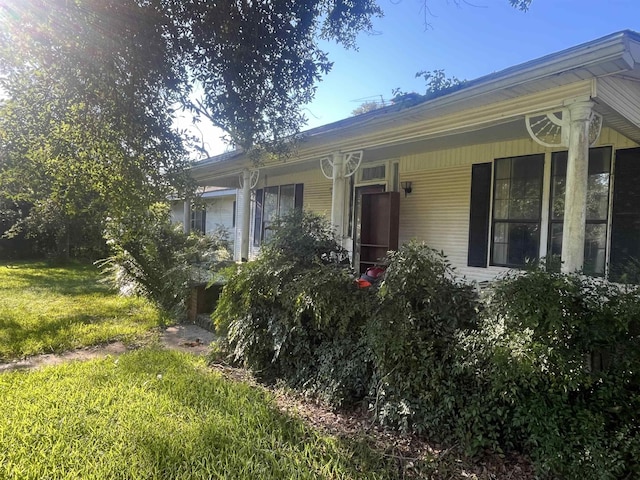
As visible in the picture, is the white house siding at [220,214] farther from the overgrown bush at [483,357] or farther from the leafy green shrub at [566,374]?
the leafy green shrub at [566,374]

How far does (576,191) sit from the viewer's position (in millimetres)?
3992

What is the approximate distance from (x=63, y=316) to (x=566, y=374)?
7.38 m

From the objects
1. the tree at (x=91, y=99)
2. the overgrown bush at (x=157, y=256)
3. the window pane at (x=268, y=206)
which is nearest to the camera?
the tree at (x=91, y=99)

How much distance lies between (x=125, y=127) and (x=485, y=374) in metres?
5.08

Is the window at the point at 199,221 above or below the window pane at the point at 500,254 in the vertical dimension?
above


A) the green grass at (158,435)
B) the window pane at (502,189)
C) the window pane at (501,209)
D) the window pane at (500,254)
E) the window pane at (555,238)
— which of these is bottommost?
the green grass at (158,435)

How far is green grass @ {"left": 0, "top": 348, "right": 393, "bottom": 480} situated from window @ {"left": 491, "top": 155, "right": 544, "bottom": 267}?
14.4 ft

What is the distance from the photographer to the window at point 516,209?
6.04 meters

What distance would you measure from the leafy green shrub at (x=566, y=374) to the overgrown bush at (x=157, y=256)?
5433mm

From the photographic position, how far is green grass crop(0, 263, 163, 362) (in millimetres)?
5523

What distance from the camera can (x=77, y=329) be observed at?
616 cm

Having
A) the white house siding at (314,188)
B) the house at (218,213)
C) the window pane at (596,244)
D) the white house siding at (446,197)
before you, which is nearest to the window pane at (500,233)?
the white house siding at (446,197)

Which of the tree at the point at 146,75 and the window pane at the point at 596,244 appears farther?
the window pane at the point at 596,244

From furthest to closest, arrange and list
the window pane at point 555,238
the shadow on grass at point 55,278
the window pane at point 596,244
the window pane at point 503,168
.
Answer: the shadow on grass at point 55,278, the window pane at point 503,168, the window pane at point 555,238, the window pane at point 596,244
